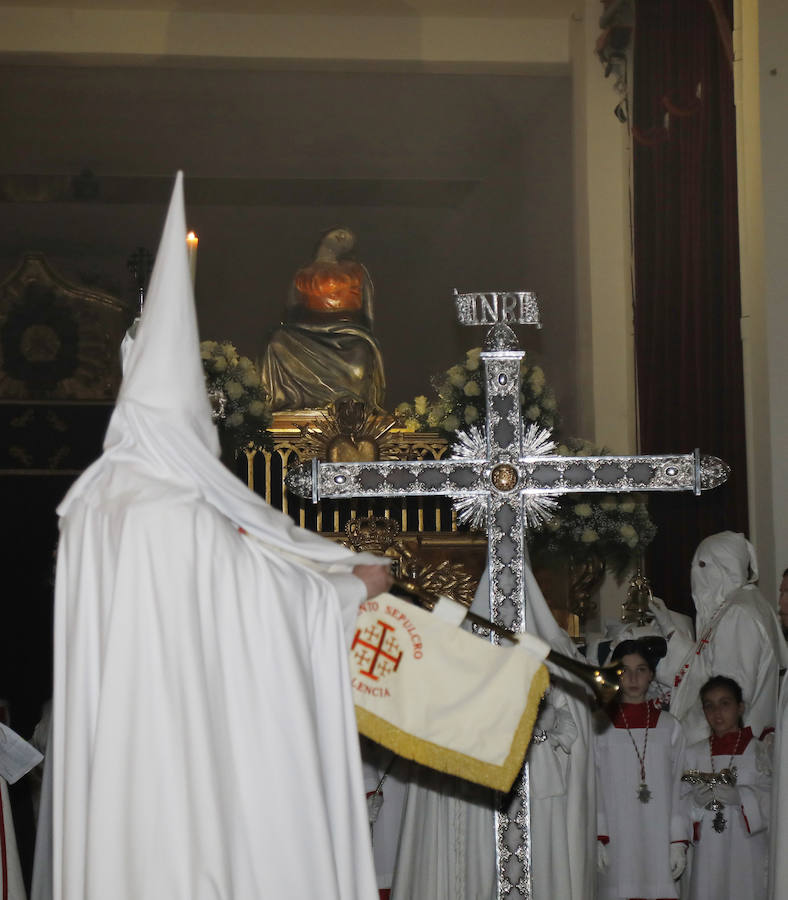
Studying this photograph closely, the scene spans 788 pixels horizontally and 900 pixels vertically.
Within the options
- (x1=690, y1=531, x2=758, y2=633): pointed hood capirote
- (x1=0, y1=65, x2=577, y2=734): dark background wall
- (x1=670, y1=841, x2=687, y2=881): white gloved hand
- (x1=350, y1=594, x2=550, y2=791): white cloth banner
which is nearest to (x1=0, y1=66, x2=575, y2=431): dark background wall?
(x1=0, y1=65, x2=577, y2=734): dark background wall

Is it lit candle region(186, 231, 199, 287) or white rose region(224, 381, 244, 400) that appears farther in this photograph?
white rose region(224, 381, 244, 400)

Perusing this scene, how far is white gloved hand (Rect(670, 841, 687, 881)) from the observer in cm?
623

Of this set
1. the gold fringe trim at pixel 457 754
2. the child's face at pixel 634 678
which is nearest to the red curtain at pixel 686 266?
the child's face at pixel 634 678

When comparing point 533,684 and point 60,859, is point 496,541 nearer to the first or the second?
point 533,684

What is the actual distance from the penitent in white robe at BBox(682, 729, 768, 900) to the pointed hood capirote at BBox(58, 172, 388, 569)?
302 cm

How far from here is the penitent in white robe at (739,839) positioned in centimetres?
621

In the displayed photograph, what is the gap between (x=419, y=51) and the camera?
41.5ft

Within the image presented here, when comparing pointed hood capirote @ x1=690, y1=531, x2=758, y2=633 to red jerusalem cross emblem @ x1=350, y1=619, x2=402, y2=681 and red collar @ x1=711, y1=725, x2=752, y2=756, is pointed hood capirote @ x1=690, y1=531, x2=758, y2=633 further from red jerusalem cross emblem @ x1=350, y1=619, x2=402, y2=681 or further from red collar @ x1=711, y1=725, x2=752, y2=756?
red jerusalem cross emblem @ x1=350, y1=619, x2=402, y2=681

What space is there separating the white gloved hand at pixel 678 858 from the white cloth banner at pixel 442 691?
212cm

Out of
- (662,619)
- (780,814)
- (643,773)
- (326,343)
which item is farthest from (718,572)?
(326,343)

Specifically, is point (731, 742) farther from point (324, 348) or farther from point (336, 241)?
point (336, 241)

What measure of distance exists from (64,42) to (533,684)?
9530mm

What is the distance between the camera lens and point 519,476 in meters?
5.18

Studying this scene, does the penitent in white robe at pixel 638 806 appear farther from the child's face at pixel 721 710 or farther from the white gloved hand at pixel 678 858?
the child's face at pixel 721 710
